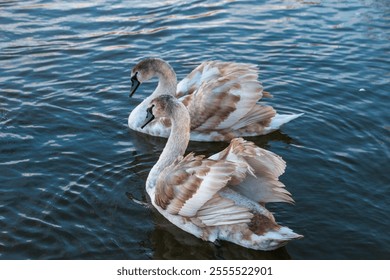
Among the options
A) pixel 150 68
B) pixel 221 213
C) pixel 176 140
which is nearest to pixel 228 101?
pixel 150 68

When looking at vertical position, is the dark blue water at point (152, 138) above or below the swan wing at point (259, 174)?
below

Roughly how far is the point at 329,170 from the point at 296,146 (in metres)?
1.04

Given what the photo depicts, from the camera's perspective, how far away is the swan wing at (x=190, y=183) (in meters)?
8.18

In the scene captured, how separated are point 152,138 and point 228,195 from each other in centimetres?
372

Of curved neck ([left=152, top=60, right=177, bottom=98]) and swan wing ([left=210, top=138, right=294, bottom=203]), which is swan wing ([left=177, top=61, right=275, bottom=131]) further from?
swan wing ([left=210, top=138, right=294, bottom=203])

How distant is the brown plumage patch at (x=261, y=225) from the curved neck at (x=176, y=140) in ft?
5.89

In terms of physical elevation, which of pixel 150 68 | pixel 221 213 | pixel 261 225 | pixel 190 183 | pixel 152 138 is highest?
pixel 150 68

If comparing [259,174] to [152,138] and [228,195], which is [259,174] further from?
[152,138]

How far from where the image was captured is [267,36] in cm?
1548

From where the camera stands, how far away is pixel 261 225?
26.9ft

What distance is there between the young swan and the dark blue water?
29 cm

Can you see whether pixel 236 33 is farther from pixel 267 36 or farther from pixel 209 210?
pixel 209 210

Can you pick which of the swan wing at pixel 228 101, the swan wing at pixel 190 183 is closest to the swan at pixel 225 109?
the swan wing at pixel 228 101

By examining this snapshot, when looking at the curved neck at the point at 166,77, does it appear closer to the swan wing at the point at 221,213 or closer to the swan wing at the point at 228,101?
the swan wing at the point at 228,101
